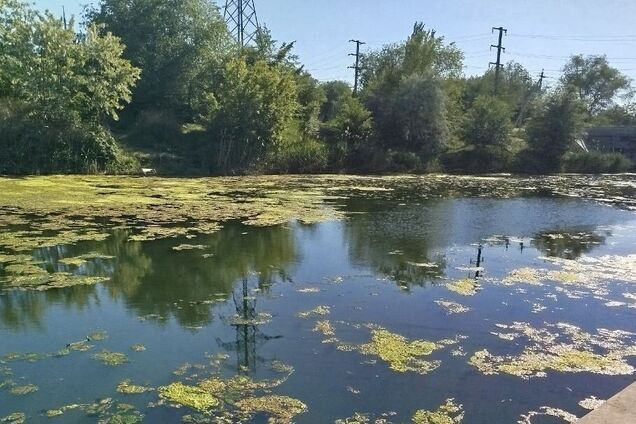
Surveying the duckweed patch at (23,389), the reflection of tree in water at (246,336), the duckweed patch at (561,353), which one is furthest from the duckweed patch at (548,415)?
the duckweed patch at (23,389)

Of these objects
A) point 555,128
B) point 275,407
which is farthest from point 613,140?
point 275,407

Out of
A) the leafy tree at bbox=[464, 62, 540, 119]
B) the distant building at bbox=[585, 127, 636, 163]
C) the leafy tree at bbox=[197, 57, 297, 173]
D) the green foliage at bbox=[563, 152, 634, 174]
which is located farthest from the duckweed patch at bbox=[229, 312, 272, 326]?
the distant building at bbox=[585, 127, 636, 163]

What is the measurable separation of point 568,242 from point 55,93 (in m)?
18.9

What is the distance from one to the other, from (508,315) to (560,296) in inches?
56.0

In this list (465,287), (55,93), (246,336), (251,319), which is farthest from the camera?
(55,93)

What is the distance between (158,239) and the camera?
1091 centimetres

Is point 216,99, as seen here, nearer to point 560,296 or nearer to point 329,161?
point 329,161

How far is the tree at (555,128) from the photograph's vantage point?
33656 mm

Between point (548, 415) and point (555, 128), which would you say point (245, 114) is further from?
point (548, 415)

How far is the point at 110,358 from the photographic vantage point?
17.9 feet

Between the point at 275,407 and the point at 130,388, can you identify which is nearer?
the point at 275,407

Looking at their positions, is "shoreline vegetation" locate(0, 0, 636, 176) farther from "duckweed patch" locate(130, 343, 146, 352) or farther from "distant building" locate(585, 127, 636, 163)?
A: "duckweed patch" locate(130, 343, 146, 352)

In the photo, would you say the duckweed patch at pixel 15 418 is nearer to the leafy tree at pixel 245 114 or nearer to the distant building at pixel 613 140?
the leafy tree at pixel 245 114

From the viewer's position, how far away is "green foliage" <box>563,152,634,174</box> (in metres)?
35.6
